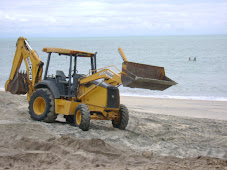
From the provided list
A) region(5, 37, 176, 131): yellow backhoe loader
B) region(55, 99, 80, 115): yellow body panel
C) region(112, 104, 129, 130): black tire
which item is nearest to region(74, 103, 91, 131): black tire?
region(5, 37, 176, 131): yellow backhoe loader

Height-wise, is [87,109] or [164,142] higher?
[87,109]

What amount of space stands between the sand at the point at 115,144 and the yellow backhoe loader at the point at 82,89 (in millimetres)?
408

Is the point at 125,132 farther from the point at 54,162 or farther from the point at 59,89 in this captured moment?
the point at 54,162

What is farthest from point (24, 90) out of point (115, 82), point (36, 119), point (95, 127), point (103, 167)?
point (103, 167)

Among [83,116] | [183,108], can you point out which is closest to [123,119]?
[83,116]

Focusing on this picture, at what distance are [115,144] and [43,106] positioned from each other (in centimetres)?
361

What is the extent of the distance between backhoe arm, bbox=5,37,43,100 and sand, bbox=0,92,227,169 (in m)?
0.89

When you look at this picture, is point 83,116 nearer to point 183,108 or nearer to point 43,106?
point 43,106

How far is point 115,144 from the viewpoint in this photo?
827 centimetres

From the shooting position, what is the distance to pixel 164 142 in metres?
8.90

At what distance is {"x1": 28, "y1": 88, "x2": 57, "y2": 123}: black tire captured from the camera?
10.4 meters

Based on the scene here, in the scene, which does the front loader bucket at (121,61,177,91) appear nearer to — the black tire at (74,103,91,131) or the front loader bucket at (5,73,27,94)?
the black tire at (74,103,91,131)

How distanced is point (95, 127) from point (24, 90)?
296 centimetres

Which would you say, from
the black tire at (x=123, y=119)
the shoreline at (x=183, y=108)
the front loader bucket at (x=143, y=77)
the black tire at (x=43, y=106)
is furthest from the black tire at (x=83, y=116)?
the shoreline at (x=183, y=108)
